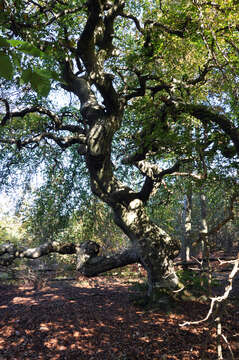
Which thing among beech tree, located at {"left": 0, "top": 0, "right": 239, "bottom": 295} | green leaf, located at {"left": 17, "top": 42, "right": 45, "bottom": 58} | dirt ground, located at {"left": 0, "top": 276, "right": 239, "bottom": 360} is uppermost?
beech tree, located at {"left": 0, "top": 0, "right": 239, "bottom": 295}

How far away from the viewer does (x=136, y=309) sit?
21.0ft

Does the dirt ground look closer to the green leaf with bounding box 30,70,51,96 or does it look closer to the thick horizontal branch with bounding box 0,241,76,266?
the thick horizontal branch with bounding box 0,241,76,266

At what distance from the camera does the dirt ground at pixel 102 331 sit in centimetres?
433

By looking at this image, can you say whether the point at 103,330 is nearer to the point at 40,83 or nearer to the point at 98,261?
the point at 98,261

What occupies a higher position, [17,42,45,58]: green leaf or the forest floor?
[17,42,45,58]: green leaf

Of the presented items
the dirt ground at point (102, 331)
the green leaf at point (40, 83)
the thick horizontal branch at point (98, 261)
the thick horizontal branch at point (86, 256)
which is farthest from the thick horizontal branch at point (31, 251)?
the green leaf at point (40, 83)

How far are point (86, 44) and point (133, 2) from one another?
4.27 metres

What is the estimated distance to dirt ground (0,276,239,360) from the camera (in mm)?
4332

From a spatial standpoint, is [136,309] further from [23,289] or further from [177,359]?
[23,289]

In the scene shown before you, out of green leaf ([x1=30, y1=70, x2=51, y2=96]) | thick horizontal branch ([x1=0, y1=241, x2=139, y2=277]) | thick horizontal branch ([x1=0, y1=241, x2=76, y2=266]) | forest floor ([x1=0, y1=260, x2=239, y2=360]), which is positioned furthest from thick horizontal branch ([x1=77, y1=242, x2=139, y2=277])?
green leaf ([x1=30, y1=70, x2=51, y2=96])

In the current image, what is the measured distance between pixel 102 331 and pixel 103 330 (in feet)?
0.15


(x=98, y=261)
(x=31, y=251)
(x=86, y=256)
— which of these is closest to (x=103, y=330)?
(x=98, y=261)

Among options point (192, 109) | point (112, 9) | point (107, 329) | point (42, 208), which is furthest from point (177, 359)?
point (112, 9)

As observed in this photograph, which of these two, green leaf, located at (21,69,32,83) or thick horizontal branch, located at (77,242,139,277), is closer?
green leaf, located at (21,69,32,83)
